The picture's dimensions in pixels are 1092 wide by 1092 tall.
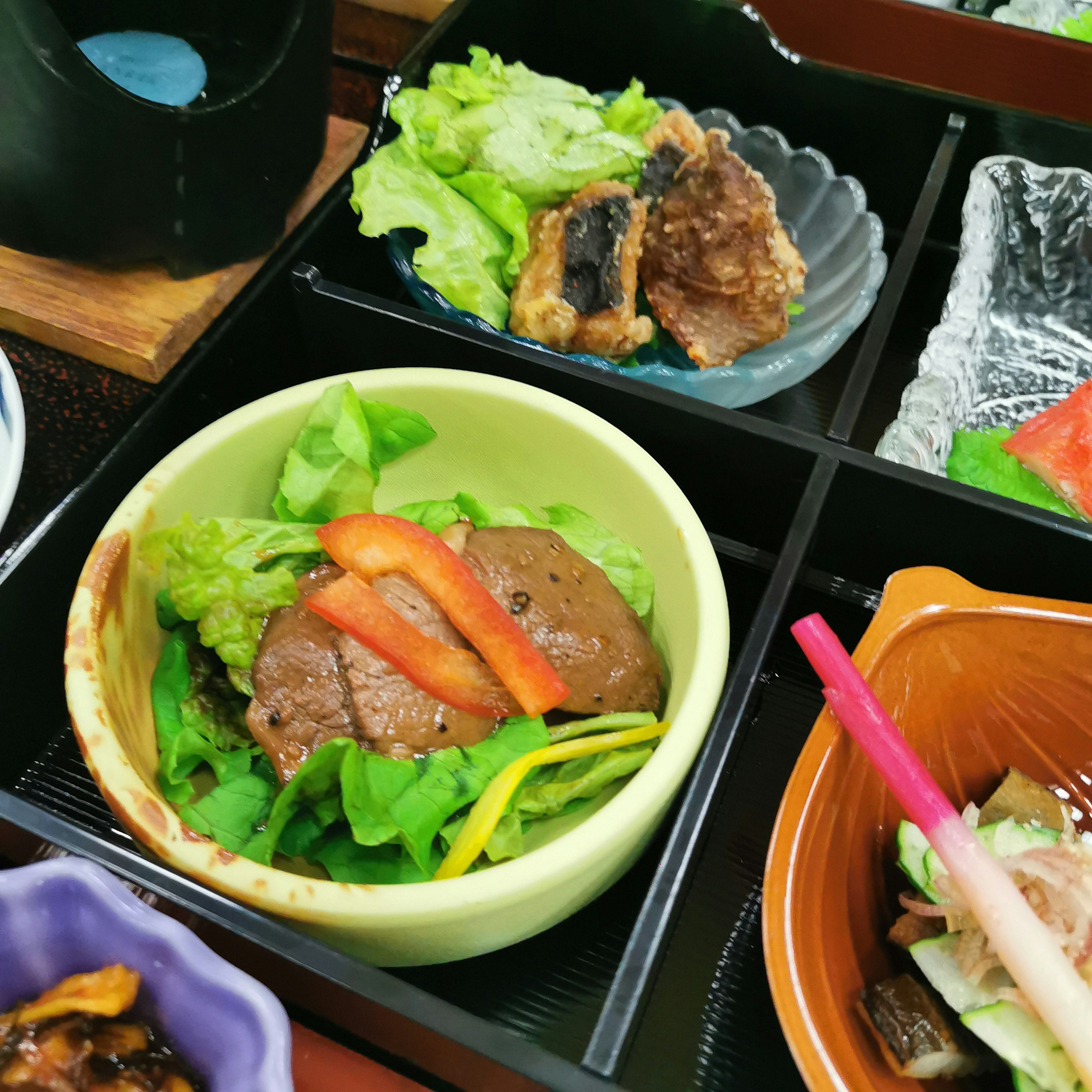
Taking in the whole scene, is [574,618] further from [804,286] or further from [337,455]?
[804,286]

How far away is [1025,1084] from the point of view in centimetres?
73

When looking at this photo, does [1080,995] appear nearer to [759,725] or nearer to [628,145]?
[759,725]

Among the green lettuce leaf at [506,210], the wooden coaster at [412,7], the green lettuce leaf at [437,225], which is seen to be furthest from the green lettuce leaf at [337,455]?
the wooden coaster at [412,7]

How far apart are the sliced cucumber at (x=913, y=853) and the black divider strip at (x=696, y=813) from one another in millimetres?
173

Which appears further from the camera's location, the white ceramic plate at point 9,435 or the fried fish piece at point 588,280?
the fried fish piece at point 588,280

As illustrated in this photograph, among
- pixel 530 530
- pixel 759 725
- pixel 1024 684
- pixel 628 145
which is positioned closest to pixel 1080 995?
Answer: pixel 1024 684

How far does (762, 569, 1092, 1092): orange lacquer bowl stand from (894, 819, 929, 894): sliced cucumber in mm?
27

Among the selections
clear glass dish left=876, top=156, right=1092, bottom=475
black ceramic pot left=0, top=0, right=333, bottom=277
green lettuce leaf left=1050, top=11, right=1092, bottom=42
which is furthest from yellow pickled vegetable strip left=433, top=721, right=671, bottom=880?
green lettuce leaf left=1050, top=11, right=1092, bottom=42

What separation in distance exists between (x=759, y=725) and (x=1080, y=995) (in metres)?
0.46

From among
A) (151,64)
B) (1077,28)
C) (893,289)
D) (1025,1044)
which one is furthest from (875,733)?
(1077,28)

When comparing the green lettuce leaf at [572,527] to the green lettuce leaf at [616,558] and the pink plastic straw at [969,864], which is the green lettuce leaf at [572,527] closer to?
the green lettuce leaf at [616,558]

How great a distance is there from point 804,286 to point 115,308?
0.97 metres

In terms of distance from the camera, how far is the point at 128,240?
44.1 inches

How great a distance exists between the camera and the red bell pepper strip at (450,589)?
91cm
